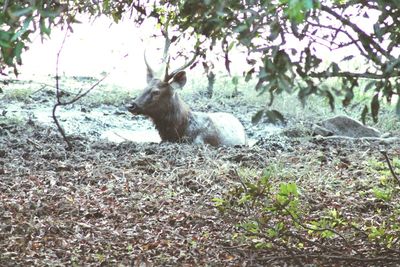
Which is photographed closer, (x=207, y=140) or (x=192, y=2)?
(x=192, y=2)

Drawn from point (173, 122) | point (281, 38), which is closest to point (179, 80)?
point (173, 122)

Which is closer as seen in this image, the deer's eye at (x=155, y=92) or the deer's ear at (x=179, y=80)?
the deer's ear at (x=179, y=80)

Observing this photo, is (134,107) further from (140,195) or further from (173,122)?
(140,195)

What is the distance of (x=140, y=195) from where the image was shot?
5.05 meters

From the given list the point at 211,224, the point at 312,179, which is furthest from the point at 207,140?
the point at 211,224

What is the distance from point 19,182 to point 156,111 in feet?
11.5

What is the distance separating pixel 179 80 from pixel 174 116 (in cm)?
53

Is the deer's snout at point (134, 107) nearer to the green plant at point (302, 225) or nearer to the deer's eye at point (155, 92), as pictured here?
the deer's eye at point (155, 92)

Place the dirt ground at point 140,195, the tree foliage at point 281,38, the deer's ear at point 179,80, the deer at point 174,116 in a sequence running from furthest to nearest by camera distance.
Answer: the deer at point 174,116, the deer's ear at point 179,80, the dirt ground at point 140,195, the tree foliage at point 281,38

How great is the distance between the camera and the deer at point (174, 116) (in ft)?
27.7

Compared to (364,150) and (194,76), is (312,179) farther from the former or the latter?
(194,76)

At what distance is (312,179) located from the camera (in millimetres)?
5480

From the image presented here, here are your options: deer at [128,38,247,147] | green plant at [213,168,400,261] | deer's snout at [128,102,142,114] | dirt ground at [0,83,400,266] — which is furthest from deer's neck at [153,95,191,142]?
green plant at [213,168,400,261]

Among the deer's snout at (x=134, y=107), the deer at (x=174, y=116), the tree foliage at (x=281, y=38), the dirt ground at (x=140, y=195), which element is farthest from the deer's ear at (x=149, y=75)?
the tree foliage at (x=281, y=38)
